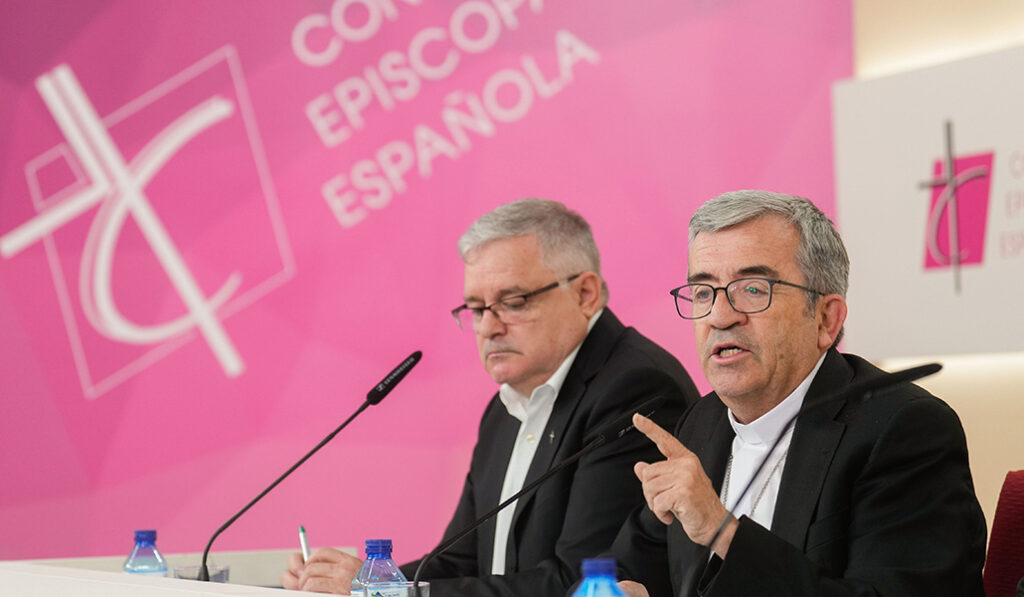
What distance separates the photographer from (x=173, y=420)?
489 centimetres

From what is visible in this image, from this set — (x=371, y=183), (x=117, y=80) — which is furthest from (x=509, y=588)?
(x=117, y=80)

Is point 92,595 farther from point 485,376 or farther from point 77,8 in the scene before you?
point 77,8

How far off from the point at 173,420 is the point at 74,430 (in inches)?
16.2

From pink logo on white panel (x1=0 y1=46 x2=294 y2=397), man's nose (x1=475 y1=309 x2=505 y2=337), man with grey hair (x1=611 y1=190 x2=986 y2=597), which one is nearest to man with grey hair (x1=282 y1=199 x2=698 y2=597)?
man's nose (x1=475 y1=309 x2=505 y2=337)

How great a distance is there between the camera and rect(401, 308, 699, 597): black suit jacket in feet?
8.18

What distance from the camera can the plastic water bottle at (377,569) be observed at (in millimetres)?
2061

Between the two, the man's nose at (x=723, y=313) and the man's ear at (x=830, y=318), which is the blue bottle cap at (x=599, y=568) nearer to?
the man's nose at (x=723, y=313)

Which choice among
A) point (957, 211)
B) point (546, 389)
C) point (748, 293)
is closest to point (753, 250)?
point (748, 293)

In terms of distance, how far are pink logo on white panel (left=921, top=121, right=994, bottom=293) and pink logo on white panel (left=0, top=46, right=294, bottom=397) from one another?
8.46 ft

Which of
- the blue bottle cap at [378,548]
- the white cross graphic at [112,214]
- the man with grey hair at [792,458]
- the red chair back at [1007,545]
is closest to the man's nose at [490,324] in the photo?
the man with grey hair at [792,458]

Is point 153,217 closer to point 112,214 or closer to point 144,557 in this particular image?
point 112,214

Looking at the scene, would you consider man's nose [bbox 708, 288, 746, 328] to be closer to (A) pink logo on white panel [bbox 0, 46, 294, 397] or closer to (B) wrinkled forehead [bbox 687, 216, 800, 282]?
(B) wrinkled forehead [bbox 687, 216, 800, 282]

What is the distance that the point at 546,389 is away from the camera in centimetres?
293

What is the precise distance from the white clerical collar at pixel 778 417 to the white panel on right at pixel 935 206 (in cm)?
160
